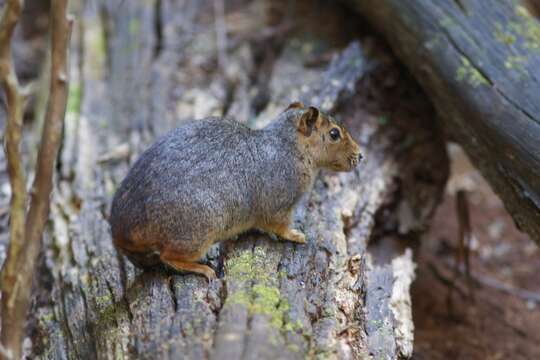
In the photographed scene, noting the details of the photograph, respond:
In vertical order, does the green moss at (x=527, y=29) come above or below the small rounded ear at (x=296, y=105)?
above

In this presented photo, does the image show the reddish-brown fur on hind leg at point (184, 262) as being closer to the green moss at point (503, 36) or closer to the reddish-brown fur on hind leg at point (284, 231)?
the reddish-brown fur on hind leg at point (284, 231)

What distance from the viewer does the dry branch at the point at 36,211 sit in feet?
13.0

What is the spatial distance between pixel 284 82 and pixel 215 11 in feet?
6.98

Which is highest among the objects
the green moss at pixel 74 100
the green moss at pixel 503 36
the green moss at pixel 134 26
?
the green moss at pixel 503 36

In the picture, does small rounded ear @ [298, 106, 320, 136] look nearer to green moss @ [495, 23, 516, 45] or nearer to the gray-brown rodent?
the gray-brown rodent

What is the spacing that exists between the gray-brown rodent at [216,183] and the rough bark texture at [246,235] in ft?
0.66

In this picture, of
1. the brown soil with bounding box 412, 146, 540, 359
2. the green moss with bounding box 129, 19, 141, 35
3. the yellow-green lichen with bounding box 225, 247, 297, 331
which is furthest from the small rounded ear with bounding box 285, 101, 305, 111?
the green moss with bounding box 129, 19, 141, 35

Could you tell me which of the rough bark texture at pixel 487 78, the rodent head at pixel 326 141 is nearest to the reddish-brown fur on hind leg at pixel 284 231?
the rodent head at pixel 326 141

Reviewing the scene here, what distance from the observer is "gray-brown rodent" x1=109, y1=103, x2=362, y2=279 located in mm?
4867

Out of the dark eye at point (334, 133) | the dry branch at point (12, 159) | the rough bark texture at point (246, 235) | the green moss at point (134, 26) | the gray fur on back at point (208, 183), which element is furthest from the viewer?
the green moss at point (134, 26)

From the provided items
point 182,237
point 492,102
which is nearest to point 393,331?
point 182,237

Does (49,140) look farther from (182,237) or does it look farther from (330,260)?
(330,260)

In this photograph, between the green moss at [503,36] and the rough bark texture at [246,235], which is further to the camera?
the green moss at [503,36]

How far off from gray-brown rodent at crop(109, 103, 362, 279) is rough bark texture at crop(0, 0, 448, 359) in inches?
7.9
